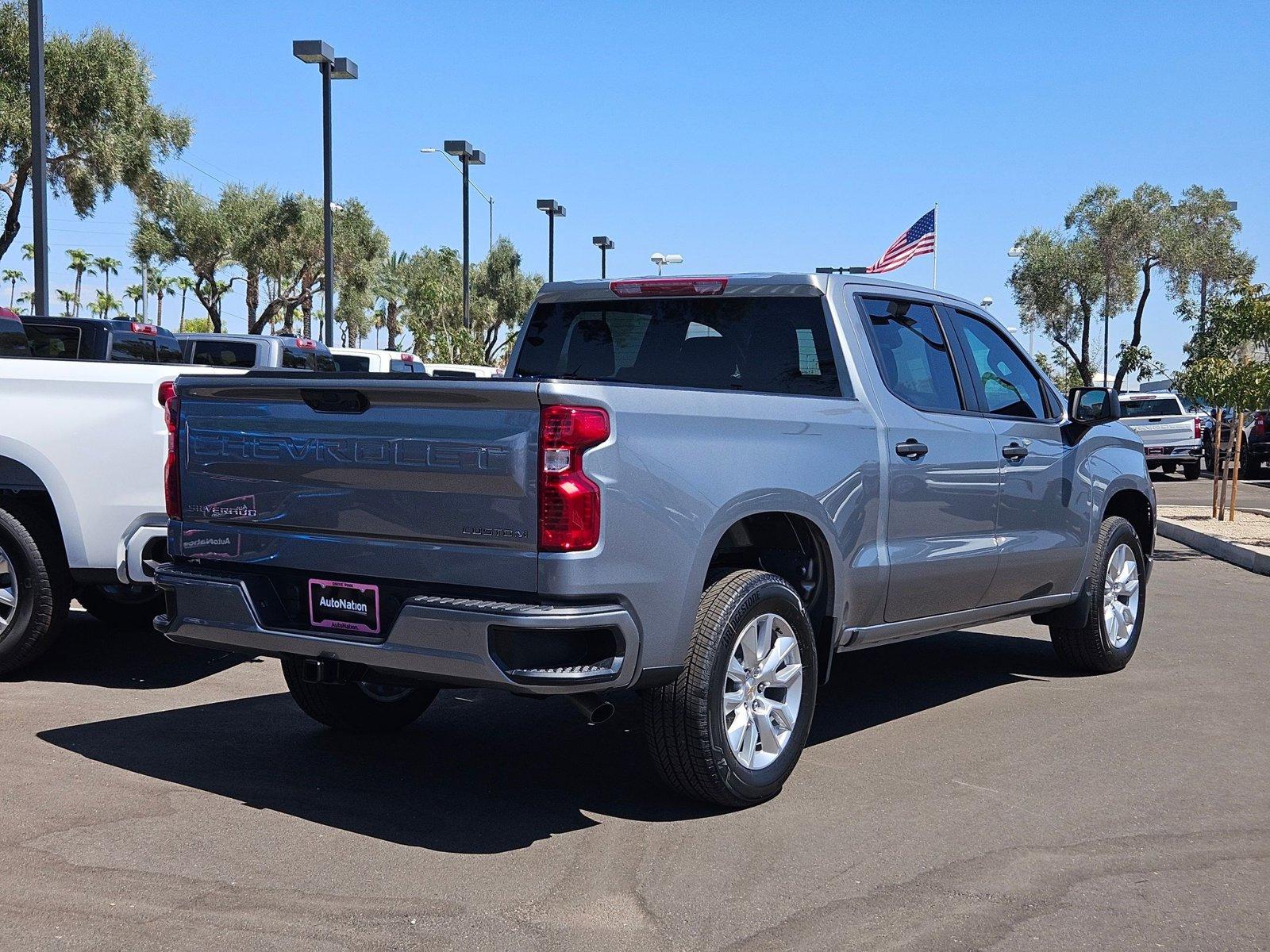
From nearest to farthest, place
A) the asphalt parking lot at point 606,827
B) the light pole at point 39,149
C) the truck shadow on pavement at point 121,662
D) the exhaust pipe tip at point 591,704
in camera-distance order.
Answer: the asphalt parking lot at point 606,827
the exhaust pipe tip at point 591,704
the truck shadow on pavement at point 121,662
the light pole at point 39,149

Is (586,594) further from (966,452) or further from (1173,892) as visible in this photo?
(966,452)

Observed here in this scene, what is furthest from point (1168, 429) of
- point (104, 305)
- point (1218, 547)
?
point (104, 305)

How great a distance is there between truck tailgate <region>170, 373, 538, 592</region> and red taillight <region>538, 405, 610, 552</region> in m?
0.04

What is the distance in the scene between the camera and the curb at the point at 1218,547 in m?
13.6

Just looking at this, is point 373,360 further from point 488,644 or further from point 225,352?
point 488,644

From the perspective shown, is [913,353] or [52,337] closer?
[913,353]

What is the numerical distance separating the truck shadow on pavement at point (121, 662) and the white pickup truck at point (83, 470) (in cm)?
50

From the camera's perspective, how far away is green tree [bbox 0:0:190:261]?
2725 centimetres

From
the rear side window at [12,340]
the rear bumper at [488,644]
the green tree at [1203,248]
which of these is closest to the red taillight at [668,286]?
the rear bumper at [488,644]

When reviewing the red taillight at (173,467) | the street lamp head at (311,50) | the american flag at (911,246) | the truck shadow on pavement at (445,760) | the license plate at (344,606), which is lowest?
the truck shadow on pavement at (445,760)

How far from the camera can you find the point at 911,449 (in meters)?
6.03

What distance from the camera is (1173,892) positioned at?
170 inches

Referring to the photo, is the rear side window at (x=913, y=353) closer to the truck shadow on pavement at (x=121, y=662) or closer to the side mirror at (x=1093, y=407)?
the side mirror at (x=1093, y=407)

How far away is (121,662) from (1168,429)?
27.5 m
